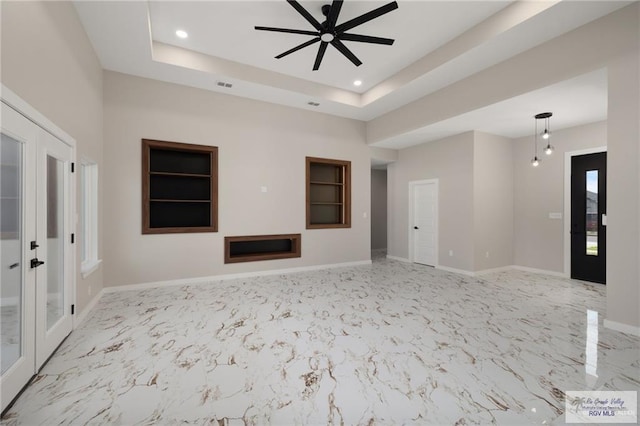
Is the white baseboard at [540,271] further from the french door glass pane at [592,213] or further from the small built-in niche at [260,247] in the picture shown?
the small built-in niche at [260,247]

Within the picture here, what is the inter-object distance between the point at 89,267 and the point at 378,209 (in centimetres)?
763

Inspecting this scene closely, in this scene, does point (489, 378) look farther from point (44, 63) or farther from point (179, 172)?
point (179, 172)

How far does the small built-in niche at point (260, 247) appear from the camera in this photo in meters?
5.52

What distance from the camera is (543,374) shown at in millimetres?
2264

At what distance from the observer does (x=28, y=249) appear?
212 cm

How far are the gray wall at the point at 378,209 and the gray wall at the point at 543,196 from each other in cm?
387

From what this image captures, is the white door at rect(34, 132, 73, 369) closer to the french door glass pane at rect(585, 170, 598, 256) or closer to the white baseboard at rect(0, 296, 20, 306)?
the white baseboard at rect(0, 296, 20, 306)

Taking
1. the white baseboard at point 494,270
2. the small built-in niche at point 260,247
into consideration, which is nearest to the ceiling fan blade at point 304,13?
the small built-in niche at point 260,247

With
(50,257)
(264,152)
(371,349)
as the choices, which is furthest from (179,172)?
(371,349)

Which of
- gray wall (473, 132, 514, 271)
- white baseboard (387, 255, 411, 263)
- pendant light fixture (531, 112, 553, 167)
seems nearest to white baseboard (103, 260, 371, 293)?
white baseboard (387, 255, 411, 263)

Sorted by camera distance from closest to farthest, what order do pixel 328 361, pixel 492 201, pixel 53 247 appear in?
pixel 328 361, pixel 53 247, pixel 492 201

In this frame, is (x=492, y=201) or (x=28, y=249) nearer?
(x=28, y=249)

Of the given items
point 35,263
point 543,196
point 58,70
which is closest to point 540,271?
point 543,196

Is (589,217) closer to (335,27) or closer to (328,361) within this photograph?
(335,27)
